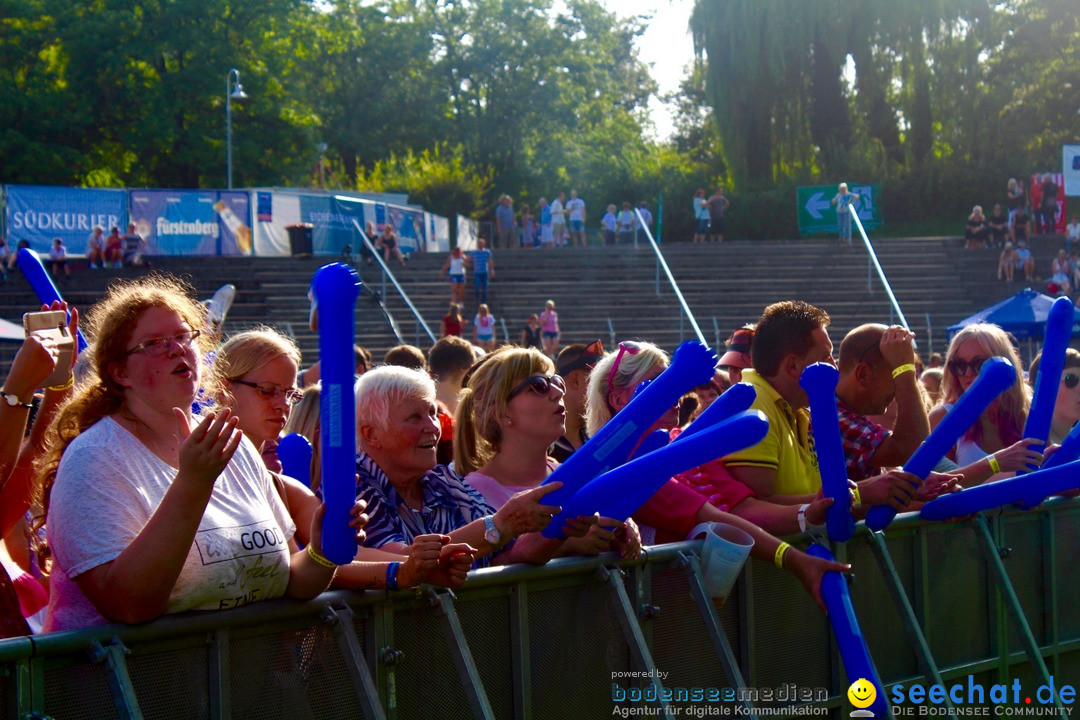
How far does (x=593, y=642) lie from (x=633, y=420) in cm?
94

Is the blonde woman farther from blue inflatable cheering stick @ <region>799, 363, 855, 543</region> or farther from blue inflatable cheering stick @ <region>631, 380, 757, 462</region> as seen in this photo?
blue inflatable cheering stick @ <region>631, 380, 757, 462</region>

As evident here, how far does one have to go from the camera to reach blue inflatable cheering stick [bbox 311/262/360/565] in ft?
7.90

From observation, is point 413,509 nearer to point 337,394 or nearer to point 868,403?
point 337,394

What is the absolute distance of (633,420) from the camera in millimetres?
3035

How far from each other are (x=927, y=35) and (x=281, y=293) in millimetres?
19911

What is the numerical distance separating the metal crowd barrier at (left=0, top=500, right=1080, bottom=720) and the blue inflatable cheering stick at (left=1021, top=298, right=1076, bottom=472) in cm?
52

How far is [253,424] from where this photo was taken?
4.02 m

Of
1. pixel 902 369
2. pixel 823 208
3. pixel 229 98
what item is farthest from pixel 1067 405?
pixel 229 98

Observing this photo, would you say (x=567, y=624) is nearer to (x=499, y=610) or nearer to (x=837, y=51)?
(x=499, y=610)

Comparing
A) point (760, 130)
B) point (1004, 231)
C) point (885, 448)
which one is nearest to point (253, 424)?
point (885, 448)

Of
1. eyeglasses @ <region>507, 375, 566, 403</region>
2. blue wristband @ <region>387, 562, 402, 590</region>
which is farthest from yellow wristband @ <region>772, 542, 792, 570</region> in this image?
blue wristband @ <region>387, 562, 402, 590</region>

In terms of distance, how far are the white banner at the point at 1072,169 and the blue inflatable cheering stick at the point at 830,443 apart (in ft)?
90.1

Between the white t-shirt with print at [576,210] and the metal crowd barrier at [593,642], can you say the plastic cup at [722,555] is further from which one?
the white t-shirt with print at [576,210]

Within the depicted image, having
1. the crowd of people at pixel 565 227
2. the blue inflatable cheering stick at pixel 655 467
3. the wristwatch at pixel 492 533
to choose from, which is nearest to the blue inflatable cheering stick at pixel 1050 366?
the blue inflatable cheering stick at pixel 655 467
